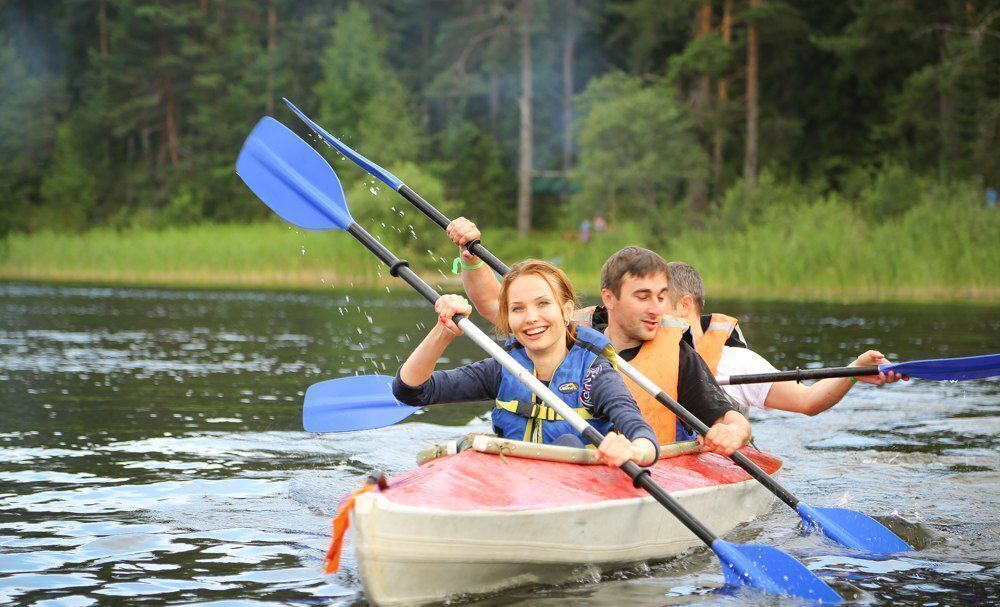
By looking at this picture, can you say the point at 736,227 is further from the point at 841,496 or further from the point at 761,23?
the point at 841,496

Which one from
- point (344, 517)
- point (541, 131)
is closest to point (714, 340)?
point (344, 517)

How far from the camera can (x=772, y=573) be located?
400 cm

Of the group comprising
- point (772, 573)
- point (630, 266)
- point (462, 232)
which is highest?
point (462, 232)

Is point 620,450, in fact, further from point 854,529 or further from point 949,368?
point 949,368

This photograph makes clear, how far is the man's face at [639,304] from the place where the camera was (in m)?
4.74

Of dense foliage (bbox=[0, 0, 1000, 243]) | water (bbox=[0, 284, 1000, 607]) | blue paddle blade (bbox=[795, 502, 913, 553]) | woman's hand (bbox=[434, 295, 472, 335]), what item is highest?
dense foliage (bbox=[0, 0, 1000, 243])

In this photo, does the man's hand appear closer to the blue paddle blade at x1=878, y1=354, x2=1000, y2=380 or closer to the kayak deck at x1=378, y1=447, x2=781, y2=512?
the kayak deck at x1=378, y1=447, x2=781, y2=512

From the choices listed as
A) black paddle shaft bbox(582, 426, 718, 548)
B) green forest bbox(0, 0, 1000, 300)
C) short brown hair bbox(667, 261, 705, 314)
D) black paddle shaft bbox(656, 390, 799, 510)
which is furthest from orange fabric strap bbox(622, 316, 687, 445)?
green forest bbox(0, 0, 1000, 300)

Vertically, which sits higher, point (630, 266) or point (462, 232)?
point (462, 232)

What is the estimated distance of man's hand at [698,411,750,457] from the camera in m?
4.62

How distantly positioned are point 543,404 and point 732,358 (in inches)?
64.4

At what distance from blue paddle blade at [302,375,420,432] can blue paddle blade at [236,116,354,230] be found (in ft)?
2.44

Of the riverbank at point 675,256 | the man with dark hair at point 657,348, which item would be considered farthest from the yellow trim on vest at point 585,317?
the riverbank at point 675,256

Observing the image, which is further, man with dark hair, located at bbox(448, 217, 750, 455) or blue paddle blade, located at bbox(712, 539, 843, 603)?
man with dark hair, located at bbox(448, 217, 750, 455)
